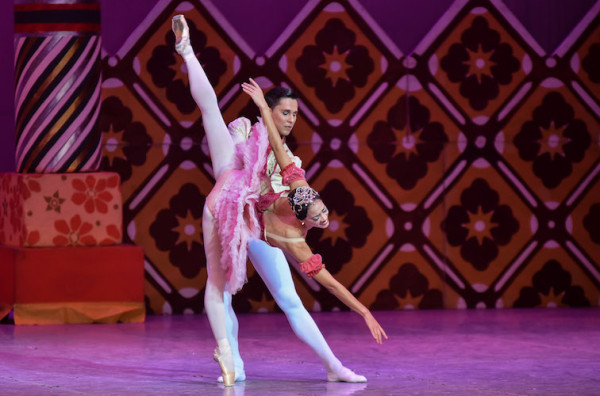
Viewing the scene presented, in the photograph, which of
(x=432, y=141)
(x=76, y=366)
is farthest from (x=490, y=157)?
(x=76, y=366)

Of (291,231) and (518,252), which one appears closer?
(291,231)

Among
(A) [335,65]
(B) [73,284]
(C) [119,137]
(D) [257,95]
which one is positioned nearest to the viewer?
(D) [257,95]

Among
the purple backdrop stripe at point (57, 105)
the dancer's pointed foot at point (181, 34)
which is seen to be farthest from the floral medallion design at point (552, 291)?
the dancer's pointed foot at point (181, 34)

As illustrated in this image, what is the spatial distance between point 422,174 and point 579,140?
42.6 inches

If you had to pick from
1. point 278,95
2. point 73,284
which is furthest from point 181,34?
point 73,284

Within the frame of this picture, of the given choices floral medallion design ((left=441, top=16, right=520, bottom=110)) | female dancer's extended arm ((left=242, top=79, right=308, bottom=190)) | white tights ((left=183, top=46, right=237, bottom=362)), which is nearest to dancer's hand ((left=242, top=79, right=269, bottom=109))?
female dancer's extended arm ((left=242, top=79, right=308, bottom=190))

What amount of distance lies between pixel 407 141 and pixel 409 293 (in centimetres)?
100

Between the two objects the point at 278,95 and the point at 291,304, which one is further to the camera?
the point at 278,95

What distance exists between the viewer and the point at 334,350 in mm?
5629

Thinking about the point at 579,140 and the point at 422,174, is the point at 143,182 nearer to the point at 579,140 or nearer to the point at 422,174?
the point at 422,174

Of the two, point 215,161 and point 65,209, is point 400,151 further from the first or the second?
point 215,161

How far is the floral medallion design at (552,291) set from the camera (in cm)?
746

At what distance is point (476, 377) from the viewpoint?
15.5ft

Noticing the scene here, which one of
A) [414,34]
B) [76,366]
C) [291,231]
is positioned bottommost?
[76,366]
